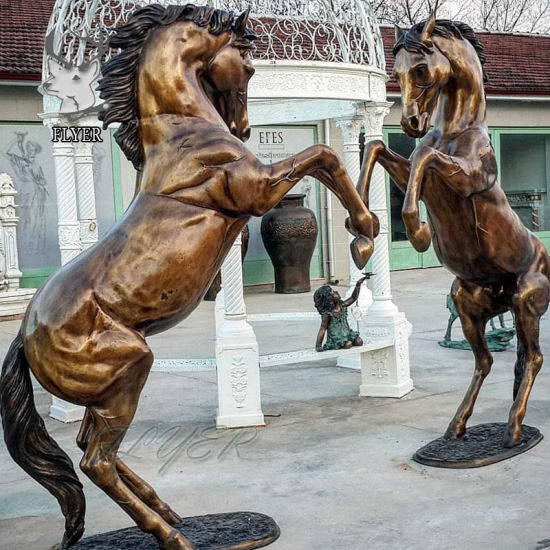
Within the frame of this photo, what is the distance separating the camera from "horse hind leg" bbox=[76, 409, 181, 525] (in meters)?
3.54

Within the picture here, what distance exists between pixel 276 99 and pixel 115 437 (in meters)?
3.30

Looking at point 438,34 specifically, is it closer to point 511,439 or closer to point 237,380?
point 511,439

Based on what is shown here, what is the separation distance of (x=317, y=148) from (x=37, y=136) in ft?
34.4

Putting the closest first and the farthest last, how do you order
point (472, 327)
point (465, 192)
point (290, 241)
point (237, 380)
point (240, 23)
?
point (240, 23), point (465, 192), point (472, 327), point (237, 380), point (290, 241)

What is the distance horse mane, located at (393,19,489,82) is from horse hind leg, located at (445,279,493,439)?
124cm

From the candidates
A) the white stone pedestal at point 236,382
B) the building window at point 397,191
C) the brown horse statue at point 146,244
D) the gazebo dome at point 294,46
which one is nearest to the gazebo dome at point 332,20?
the gazebo dome at point 294,46

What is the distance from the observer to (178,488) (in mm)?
4590

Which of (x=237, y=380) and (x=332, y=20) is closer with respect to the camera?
(x=237, y=380)

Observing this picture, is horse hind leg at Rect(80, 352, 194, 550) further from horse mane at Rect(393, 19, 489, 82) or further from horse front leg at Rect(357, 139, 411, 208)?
horse mane at Rect(393, 19, 489, 82)

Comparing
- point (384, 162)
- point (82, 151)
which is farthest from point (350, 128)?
point (384, 162)

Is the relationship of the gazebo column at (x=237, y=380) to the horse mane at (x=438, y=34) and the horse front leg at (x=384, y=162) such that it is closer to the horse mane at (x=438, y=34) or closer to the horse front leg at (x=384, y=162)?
the horse front leg at (x=384, y=162)

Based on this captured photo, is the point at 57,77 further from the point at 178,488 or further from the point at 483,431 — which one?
A: the point at 483,431

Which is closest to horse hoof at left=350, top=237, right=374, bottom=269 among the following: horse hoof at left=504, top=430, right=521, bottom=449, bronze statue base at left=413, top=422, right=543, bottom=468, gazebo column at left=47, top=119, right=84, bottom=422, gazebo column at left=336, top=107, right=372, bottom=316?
bronze statue base at left=413, top=422, right=543, bottom=468

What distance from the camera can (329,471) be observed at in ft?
15.7
